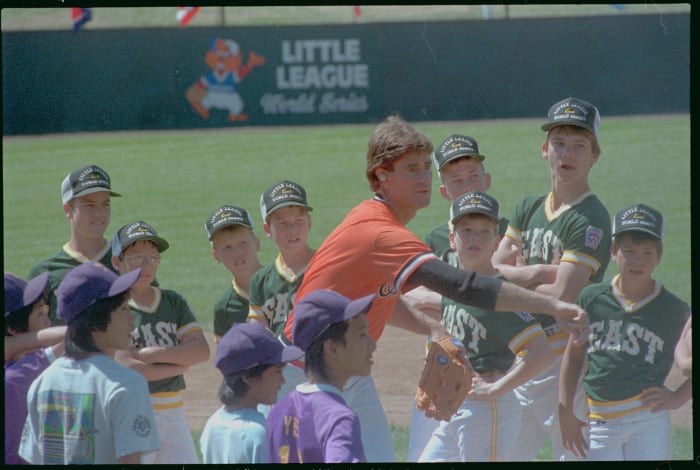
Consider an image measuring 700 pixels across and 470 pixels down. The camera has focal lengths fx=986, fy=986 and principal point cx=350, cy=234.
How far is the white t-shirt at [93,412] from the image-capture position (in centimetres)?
Answer: 326

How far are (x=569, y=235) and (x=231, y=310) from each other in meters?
1.67

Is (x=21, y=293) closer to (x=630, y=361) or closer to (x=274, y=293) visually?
(x=274, y=293)

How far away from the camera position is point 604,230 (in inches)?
173

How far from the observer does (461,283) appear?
3.65 metres

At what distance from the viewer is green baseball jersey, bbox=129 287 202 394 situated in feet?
15.1

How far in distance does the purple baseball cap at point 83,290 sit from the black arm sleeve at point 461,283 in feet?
3.61

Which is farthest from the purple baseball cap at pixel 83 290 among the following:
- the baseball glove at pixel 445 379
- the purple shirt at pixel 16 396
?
the baseball glove at pixel 445 379

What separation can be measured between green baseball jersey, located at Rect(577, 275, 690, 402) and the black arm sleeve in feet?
2.86

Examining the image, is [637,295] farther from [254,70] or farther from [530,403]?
[254,70]

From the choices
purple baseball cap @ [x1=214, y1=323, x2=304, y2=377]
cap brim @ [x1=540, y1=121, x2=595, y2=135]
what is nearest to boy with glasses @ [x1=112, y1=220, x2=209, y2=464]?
purple baseball cap @ [x1=214, y1=323, x2=304, y2=377]

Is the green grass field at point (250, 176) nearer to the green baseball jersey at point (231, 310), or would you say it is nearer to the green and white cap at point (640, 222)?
the green baseball jersey at point (231, 310)

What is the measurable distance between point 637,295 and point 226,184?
13194 mm

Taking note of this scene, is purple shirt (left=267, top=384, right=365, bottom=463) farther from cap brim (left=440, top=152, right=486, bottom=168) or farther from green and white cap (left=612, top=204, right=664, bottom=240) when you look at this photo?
cap brim (left=440, top=152, right=486, bottom=168)

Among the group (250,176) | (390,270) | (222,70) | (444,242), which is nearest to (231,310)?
(444,242)
